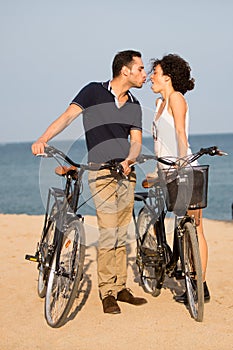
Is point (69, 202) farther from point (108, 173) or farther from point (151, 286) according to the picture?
point (151, 286)

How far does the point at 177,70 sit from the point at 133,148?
2.39ft

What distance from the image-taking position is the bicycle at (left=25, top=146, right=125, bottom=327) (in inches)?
190

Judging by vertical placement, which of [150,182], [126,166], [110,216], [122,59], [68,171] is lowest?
[110,216]

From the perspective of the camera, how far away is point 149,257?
555 centimetres

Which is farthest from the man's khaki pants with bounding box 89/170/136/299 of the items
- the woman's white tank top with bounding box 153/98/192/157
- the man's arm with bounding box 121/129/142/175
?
the woman's white tank top with bounding box 153/98/192/157

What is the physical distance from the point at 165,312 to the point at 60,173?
4.54 ft

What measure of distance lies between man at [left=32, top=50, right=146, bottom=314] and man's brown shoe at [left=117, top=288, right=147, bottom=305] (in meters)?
0.16

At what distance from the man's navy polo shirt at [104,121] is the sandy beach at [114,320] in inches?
25.2

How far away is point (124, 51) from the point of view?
527 centimetres

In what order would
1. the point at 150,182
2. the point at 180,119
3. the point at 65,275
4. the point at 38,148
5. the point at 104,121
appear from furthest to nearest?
1. the point at 150,182
2. the point at 104,121
3. the point at 180,119
4. the point at 65,275
5. the point at 38,148

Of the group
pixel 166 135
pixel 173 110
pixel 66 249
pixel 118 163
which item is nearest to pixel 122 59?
pixel 173 110

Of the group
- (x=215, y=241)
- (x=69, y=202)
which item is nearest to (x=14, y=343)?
(x=69, y=202)

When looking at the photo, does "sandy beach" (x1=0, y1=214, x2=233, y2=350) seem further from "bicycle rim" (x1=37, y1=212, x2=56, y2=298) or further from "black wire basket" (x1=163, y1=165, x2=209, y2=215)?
"black wire basket" (x1=163, y1=165, x2=209, y2=215)

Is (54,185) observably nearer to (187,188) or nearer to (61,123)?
(61,123)
